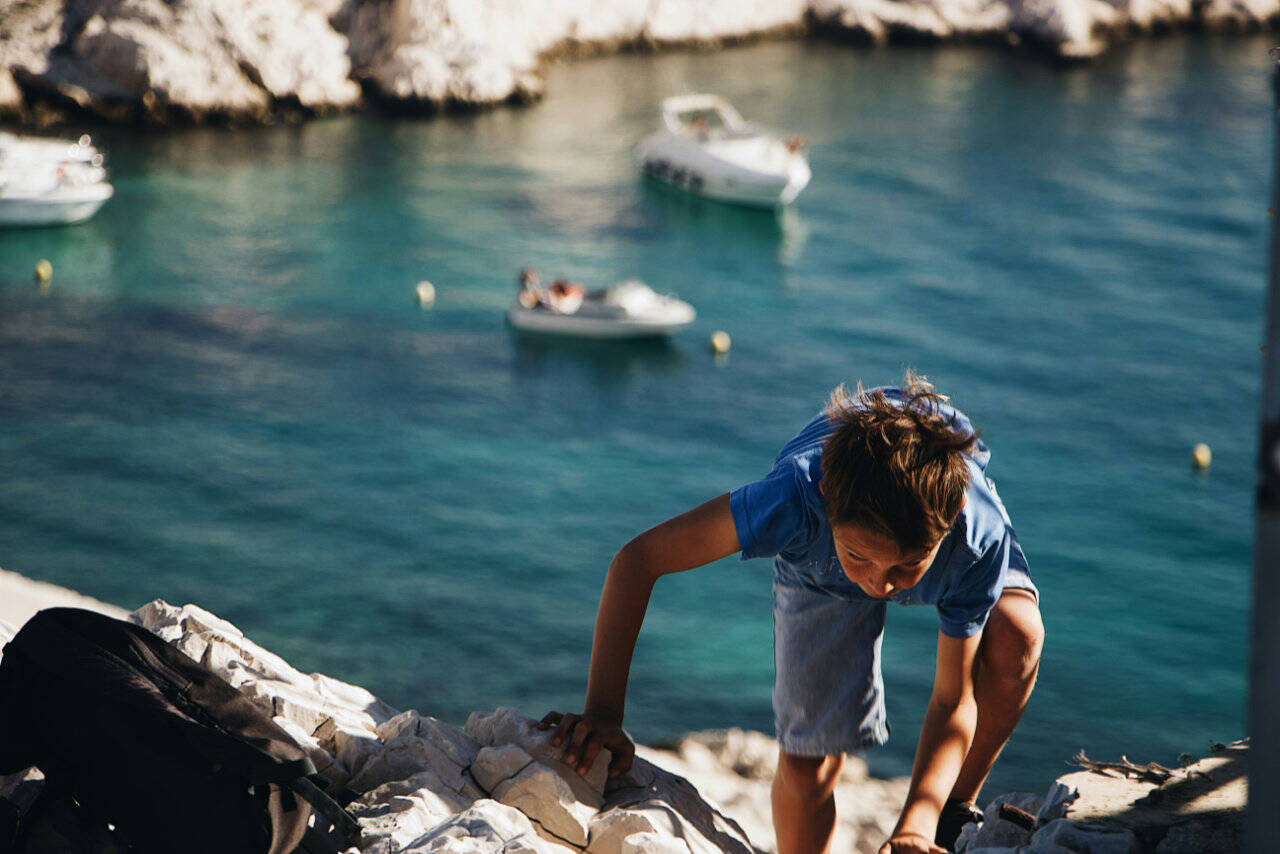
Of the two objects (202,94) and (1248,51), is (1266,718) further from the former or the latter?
(1248,51)

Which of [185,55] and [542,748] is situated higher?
[185,55]

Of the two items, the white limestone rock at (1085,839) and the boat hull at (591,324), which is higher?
the white limestone rock at (1085,839)

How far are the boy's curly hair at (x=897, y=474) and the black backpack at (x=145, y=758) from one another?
5.05ft

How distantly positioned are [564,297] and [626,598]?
52.1 ft

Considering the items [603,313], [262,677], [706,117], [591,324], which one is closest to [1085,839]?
[262,677]

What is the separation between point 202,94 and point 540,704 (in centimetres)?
1777

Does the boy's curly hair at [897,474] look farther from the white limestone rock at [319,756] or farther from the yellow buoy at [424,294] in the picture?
the yellow buoy at [424,294]

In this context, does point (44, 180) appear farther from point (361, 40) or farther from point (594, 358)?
point (594, 358)

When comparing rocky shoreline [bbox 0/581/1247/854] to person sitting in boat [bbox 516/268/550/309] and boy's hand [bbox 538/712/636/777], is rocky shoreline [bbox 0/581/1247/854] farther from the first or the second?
person sitting in boat [bbox 516/268/550/309]

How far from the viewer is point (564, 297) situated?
19203mm

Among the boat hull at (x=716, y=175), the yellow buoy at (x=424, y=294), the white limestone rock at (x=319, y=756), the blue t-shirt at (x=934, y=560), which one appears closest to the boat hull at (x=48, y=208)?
the yellow buoy at (x=424, y=294)

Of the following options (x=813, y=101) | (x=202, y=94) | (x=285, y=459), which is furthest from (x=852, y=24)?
(x=285, y=459)

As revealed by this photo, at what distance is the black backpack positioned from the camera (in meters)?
3.29

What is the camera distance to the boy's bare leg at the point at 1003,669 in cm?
Answer: 361
